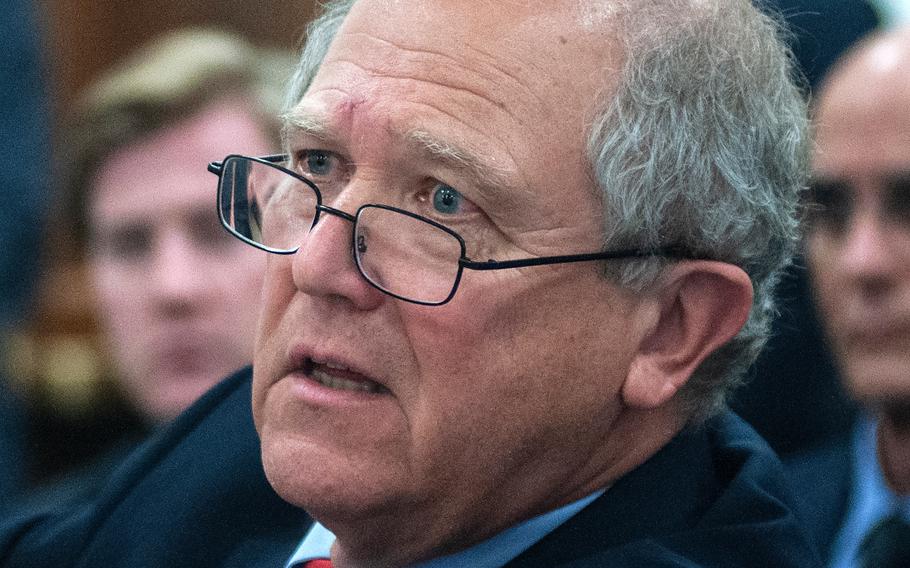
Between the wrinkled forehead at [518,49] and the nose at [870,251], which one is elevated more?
the wrinkled forehead at [518,49]

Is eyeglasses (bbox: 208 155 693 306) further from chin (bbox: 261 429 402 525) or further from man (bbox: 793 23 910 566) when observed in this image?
man (bbox: 793 23 910 566)

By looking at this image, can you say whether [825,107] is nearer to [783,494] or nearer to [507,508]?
[783,494]

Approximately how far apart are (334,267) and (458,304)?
0.18m

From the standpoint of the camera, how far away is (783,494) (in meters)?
2.26

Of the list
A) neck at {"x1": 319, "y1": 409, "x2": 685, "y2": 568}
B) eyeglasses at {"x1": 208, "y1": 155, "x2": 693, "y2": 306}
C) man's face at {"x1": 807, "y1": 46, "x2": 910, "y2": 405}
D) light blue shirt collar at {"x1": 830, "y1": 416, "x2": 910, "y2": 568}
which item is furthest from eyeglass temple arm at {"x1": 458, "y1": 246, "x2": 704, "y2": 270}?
man's face at {"x1": 807, "y1": 46, "x2": 910, "y2": 405}

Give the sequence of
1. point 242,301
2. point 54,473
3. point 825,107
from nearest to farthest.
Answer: point 825,107 < point 242,301 < point 54,473

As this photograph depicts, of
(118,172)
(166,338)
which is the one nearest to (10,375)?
(166,338)

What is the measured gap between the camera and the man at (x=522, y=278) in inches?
80.0

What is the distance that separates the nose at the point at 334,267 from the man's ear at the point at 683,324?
0.41 m

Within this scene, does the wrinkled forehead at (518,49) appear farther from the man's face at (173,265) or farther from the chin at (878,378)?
the man's face at (173,265)

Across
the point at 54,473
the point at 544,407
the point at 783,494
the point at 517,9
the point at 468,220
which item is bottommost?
the point at 54,473

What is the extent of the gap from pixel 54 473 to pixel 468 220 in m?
3.19

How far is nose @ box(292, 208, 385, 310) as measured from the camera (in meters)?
2.03

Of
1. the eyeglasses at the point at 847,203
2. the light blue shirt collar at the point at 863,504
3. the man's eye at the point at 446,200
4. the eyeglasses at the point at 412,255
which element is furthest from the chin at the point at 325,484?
the eyeglasses at the point at 847,203
